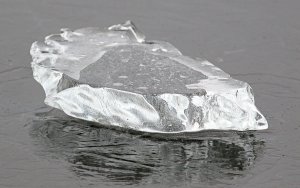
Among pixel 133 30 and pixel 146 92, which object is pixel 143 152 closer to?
pixel 146 92

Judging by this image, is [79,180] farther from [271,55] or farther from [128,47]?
[271,55]

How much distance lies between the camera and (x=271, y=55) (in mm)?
5652

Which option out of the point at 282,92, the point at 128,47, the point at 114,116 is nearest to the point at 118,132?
the point at 114,116

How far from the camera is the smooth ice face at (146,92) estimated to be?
4.24 metres

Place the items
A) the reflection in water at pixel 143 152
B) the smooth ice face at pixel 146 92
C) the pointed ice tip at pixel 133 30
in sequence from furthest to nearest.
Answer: the pointed ice tip at pixel 133 30, the smooth ice face at pixel 146 92, the reflection in water at pixel 143 152

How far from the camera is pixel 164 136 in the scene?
4297mm

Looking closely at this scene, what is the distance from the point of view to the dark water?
3910 mm

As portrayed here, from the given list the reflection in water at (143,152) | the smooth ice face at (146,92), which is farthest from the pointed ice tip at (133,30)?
the reflection in water at (143,152)

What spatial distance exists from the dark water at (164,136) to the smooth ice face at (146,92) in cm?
10

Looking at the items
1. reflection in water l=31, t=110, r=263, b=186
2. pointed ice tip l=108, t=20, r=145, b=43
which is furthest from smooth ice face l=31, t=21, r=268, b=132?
pointed ice tip l=108, t=20, r=145, b=43

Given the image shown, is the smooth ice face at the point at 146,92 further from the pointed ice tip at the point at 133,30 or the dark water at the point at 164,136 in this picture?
the pointed ice tip at the point at 133,30

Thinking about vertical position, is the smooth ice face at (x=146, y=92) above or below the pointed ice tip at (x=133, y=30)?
below

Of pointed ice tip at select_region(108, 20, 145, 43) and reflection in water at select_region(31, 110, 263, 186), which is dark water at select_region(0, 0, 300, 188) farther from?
pointed ice tip at select_region(108, 20, 145, 43)

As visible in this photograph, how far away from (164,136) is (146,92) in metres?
0.29
